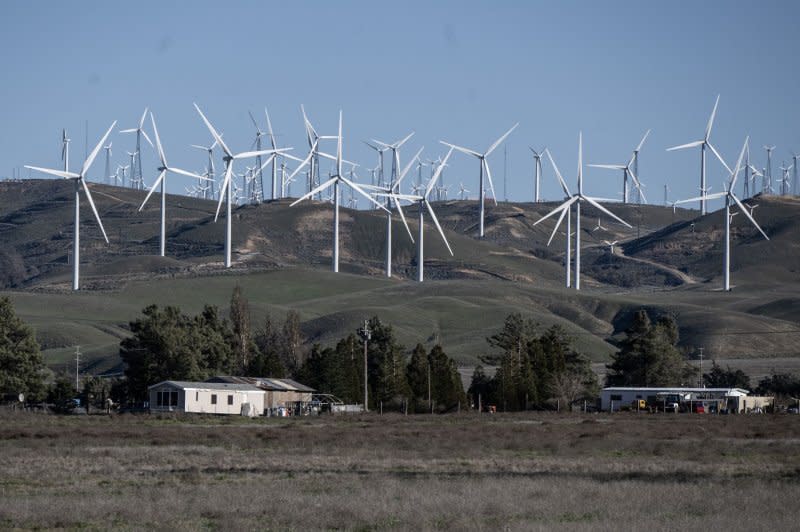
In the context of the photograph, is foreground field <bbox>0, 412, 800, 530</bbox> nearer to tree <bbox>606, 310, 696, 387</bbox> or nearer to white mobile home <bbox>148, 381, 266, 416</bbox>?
white mobile home <bbox>148, 381, 266, 416</bbox>

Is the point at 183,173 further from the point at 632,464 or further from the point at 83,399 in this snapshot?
the point at 632,464

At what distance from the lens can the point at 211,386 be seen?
105 metres

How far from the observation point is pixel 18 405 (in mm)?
104250

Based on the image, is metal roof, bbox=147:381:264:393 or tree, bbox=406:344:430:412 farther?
tree, bbox=406:344:430:412

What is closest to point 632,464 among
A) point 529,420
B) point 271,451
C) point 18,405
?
point 271,451

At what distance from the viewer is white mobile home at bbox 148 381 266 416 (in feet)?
333

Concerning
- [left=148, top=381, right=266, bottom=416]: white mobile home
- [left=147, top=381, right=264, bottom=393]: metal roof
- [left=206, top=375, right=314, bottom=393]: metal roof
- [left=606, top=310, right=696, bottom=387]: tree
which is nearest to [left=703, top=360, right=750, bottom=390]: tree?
[left=606, top=310, right=696, bottom=387]: tree

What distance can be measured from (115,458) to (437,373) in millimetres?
66257

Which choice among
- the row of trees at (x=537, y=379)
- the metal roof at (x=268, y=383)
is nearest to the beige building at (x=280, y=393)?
the metal roof at (x=268, y=383)

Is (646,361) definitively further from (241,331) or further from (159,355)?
(159,355)

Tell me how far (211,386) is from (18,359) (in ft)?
45.4

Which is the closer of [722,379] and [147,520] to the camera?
[147,520]

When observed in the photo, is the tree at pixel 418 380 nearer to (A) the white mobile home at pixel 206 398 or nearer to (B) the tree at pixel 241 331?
(A) the white mobile home at pixel 206 398

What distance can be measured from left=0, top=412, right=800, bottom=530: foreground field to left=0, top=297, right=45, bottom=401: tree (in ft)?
93.3
